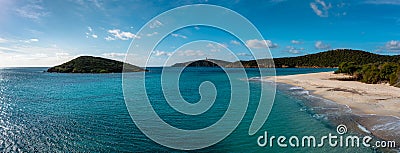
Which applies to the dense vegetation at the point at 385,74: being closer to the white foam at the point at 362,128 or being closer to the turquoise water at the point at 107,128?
the turquoise water at the point at 107,128

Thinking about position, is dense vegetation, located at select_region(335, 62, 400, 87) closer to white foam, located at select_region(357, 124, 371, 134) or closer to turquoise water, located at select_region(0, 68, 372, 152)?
turquoise water, located at select_region(0, 68, 372, 152)

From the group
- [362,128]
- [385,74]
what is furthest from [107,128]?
[385,74]

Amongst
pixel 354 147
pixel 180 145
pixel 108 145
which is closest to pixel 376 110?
pixel 354 147

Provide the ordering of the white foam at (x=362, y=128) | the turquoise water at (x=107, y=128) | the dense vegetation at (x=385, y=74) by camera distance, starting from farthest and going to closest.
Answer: the dense vegetation at (x=385, y=74) → the white foam at (x=362, y=128) → the turquoise water at (x=107, y=128)

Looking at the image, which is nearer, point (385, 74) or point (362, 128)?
point (362, 128)

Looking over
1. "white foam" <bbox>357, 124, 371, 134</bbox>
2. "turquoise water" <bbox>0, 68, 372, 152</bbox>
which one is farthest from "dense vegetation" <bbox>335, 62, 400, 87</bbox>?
"white foam" <bbox>357, 124, 371, 134</bbox>

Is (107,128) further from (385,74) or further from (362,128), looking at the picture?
(385,74)

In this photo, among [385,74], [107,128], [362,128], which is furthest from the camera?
[385,74]

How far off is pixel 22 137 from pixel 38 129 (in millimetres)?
1966

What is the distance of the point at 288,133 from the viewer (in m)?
17.7

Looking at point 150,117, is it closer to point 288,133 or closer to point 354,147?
point 288,133

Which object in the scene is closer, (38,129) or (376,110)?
(38,129)

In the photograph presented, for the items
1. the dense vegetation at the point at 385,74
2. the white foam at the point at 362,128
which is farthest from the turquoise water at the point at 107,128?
the dense vegetation at the point at 385,74

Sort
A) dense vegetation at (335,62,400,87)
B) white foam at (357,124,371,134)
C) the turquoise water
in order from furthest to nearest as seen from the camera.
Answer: dense vegetation at (335,62,400,87), white foam at (357,124,371,134), the turquoise water
